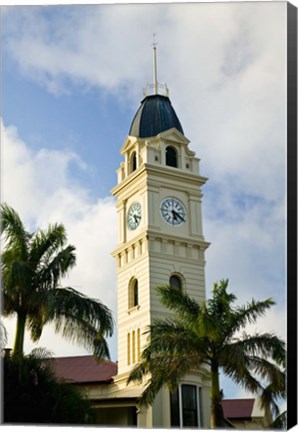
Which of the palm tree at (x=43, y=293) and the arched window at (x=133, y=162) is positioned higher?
the arched window at (x=133, y=162)

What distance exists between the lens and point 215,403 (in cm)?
2617

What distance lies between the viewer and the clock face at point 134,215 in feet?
102

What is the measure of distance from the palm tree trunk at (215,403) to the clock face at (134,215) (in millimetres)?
6267

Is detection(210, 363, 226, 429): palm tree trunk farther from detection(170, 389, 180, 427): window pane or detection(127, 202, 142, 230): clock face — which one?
detection(127, 202, 142, 230): clock face

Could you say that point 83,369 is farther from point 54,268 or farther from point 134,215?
point 54,268

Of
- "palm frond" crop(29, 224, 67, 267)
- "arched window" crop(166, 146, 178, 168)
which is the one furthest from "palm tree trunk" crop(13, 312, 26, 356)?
"arched window" crop(166, 146, 178, 168)

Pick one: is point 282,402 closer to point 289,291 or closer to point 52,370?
point 289,291

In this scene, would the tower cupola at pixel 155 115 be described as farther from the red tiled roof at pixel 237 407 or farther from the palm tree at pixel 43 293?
the red tiled roof at pixel 237 407

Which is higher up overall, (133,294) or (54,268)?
(54,268)

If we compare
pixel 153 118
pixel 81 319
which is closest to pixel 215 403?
pixel 81 319

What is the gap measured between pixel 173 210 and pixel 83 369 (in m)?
6.62

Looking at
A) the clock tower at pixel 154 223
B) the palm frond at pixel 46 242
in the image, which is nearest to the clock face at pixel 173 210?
the clock tower at pixel 154 223

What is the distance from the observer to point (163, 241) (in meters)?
32.8

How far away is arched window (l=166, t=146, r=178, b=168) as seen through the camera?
3225cm
